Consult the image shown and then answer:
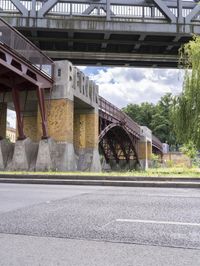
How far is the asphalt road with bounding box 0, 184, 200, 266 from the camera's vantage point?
4.84 m

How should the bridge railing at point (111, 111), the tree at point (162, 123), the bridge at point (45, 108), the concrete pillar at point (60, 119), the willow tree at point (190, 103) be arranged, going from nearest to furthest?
the bridge at point (45, 108)
the willow tree at point (190, 103)
the concrete pillar at point (60, 119)
the bridge railing at point (111, 111)
the tree at point (162, 123)

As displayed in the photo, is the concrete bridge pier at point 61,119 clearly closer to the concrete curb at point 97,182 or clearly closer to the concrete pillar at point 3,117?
the concrete pillar at point 3,117

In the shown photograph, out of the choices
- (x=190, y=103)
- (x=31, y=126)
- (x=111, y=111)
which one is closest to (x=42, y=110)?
(x=31, y=126)

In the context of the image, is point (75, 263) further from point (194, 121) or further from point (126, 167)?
point (126, 167)

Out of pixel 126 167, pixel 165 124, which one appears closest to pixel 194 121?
pixel 126 167

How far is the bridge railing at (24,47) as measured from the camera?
1937cm

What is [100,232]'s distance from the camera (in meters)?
6.19

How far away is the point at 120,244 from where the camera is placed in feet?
17.9

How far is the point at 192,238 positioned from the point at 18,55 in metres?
16.4

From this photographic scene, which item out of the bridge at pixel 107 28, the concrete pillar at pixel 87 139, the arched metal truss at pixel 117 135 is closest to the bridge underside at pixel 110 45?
the bridge at pixel 107 28

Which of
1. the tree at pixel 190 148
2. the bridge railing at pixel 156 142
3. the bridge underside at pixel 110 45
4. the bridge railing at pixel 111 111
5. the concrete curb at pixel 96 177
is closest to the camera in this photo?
the concrete curb at pixel 96 177

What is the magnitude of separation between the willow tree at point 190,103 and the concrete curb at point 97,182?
594 cm

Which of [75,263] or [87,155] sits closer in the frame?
[75,263]

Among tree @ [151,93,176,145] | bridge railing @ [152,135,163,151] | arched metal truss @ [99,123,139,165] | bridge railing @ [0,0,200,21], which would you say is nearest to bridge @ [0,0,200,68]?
bridge railing @ [0,0,200,21]
